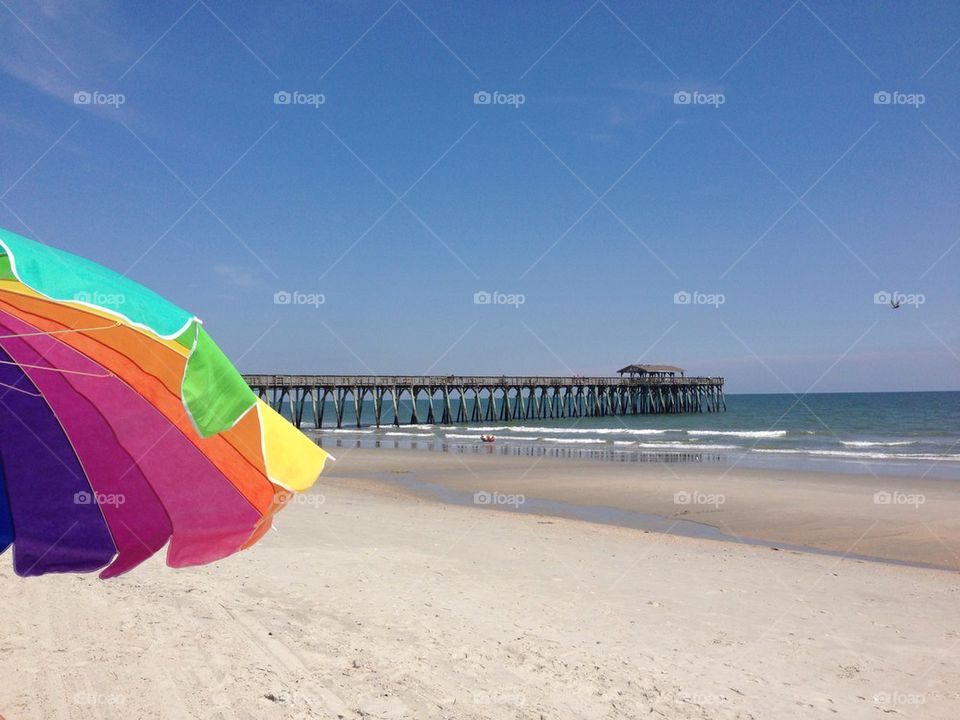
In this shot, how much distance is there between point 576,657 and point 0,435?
3926 mm

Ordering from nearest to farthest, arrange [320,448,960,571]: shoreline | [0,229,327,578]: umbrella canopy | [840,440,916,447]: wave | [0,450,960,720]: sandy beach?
1. [0,229,327,578]: umbrella canopy
2. [0,450,960,720]: sandy beach
3. [320,448,960,571]: shoreline
4. [840,440,916,447]: wave

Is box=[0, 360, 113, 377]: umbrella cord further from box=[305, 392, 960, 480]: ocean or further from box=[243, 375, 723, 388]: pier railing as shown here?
box=[243, 375, 723, 388]: pier railing

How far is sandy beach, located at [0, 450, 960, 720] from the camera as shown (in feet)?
14.2

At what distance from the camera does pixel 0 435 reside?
299 cm

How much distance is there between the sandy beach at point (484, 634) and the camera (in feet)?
14.2

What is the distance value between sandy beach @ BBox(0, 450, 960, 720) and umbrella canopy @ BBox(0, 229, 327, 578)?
1.52 m

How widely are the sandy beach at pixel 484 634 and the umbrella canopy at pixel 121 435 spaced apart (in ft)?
4.99

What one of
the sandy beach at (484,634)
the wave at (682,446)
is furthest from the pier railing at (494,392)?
the sandy beach at (484,634)

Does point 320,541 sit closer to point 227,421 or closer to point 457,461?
point 227,421

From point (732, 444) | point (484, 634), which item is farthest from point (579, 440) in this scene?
point (484, 634)

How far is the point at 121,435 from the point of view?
2.82 meters

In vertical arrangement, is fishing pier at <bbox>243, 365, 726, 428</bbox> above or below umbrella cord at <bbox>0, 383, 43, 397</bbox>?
above

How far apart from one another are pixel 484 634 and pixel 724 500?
1136 cm

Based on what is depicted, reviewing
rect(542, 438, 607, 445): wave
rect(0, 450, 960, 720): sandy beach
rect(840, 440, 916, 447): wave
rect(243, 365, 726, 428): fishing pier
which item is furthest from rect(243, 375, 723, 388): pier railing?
rect(0, 450, 960, 720): sandy beach
